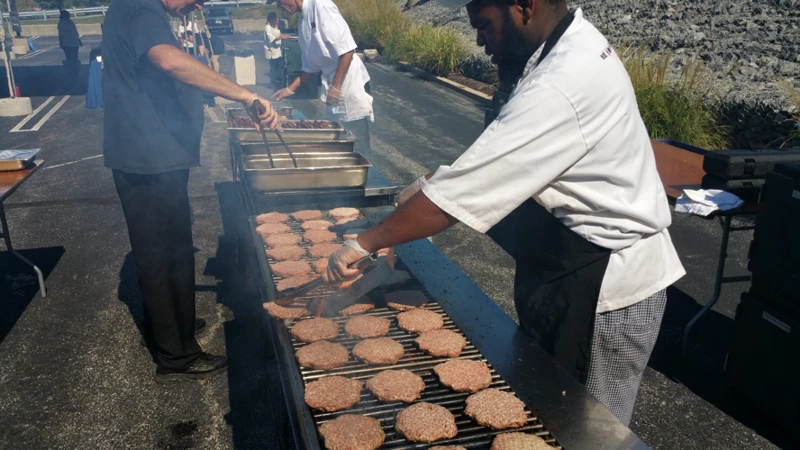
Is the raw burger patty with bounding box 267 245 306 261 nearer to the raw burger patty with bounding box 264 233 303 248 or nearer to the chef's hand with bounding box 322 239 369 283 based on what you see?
the raw burger patty with bounding box 264 233 303 248

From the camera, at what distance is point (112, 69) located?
10.5ft

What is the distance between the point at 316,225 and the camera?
12.5ft

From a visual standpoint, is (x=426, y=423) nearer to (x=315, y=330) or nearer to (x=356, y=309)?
(x=315, y=330)

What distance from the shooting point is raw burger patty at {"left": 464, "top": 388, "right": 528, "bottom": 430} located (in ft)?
6.45

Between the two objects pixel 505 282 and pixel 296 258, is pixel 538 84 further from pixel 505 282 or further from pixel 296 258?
pixel 505 282

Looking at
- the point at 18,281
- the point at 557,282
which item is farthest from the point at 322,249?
the point at 18,281

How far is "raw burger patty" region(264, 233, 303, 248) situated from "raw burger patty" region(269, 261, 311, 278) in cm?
26

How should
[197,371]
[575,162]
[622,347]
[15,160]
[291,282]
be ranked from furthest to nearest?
[15,160] < [197,371] < [291,282] < [622,347] < [575,162]

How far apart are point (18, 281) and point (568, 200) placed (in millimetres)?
5629

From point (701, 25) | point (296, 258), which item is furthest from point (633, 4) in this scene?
point (296, 258)

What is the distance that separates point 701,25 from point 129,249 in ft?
42.2

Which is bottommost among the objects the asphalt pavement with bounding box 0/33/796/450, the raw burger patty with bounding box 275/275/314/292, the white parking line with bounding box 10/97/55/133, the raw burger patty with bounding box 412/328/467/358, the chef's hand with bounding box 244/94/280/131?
the asphalt pavement with bounding box 0/33/796/450

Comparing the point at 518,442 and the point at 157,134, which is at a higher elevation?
the point at 157,134

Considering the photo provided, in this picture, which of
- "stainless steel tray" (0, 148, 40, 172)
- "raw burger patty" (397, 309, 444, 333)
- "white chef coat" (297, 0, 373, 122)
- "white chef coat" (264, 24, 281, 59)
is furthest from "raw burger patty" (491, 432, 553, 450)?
"white chef coat" (264, 24, 281, 59)
